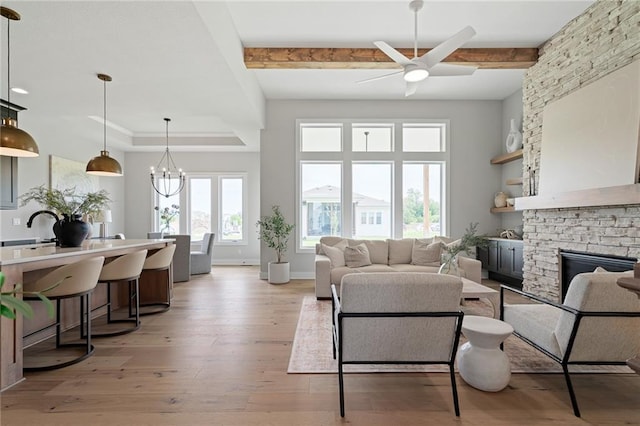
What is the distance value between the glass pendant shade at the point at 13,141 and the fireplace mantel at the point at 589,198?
5707 millimetres

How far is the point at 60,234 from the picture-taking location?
11.2 ft

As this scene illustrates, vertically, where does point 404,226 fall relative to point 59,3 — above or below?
below

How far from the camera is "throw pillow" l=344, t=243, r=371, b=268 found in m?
4.86

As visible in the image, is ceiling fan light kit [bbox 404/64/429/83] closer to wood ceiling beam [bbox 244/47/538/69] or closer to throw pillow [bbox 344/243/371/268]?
wood ceiling beam [bbox 244/47/538/69]

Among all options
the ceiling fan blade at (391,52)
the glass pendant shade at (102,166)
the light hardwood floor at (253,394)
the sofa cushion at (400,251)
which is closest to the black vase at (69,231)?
the glass pendant shade at (102,166)

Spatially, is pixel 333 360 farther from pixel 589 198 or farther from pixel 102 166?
pixel 102 166

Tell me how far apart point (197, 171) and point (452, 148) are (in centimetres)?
626

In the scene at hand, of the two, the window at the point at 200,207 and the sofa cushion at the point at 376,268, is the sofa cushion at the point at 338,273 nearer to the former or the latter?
the sofa cushion at the point at 376,268

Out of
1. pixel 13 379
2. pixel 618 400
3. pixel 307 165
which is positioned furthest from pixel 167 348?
pixel 307 165

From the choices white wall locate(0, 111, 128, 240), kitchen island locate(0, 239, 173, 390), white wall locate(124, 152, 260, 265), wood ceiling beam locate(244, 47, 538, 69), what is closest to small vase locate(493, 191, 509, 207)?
wood ceiling beam locate(244, 47, 538, 69)

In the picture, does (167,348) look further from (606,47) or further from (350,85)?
(606,47)

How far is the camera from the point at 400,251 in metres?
5.22

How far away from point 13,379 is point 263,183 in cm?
445

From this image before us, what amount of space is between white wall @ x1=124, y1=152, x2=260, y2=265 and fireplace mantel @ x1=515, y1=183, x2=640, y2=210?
242 inches
